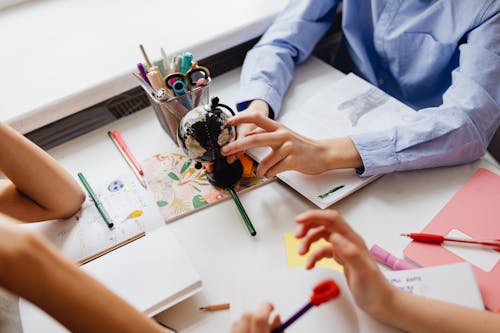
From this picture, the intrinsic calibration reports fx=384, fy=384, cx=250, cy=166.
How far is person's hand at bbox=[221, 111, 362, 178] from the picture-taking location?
0.66m

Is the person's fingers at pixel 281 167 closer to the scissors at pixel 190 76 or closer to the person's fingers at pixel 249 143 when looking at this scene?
the person's fingers at pixel 249 143

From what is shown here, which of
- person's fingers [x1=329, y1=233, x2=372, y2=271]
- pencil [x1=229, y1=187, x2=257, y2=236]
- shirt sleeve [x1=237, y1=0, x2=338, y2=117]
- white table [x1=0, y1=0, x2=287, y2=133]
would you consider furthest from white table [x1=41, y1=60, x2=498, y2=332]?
white table [x1=0, y1=0, x2=287, y2=133]

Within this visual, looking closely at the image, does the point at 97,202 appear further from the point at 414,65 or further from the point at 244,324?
the point at 414,65

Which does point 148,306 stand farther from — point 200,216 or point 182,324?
point 200,216

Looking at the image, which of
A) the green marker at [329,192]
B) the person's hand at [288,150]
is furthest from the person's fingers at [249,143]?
the green marker at [329,192]

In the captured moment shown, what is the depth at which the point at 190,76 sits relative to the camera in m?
0.72

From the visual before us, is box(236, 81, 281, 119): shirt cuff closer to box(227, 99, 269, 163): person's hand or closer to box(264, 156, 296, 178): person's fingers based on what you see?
box(227, 99, 269, 163): person's hand

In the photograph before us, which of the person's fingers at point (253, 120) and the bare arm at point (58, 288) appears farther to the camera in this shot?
the person's fingers at point (253, 120)

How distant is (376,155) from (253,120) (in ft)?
0.73

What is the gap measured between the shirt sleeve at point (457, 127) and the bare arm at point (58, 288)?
1.50 ft

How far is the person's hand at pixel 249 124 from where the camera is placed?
678 mm

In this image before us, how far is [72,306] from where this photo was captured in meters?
0.37

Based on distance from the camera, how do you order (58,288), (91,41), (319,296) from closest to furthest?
(58,288) < (319,296) < (91,41)

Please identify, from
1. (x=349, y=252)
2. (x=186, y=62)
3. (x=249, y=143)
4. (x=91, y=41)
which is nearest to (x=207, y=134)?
(x=249, y=143)
